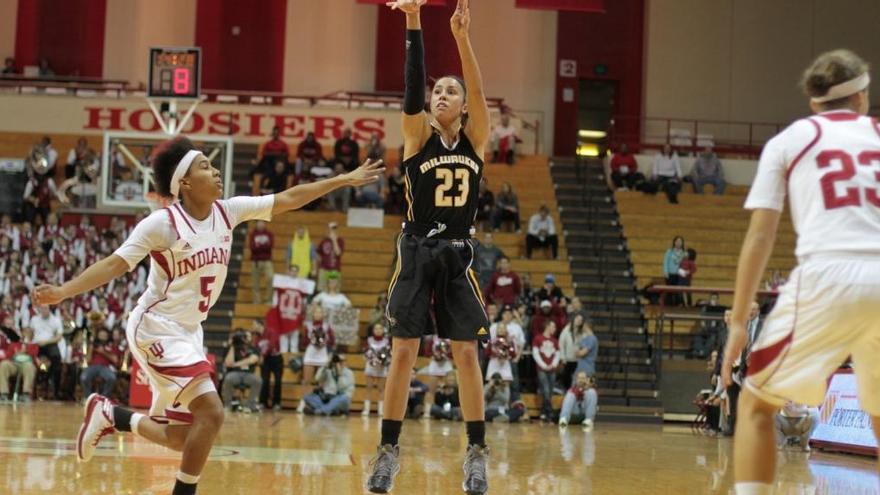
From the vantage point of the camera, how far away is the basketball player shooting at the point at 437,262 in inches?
248

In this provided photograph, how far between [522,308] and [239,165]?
9046 millimetres

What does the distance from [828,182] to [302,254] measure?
17437 millimetres

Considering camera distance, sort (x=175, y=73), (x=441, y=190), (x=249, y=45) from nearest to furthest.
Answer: (x=441, y=190) < (x=175, y=73) < (x=249, y=45)

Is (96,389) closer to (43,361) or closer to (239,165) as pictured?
(43,361)

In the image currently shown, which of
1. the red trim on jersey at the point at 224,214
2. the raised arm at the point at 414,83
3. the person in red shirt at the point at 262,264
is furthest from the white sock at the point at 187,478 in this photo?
the person in red shirt at the point at 262,264

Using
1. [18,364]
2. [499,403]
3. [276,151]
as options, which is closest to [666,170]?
[276,151]

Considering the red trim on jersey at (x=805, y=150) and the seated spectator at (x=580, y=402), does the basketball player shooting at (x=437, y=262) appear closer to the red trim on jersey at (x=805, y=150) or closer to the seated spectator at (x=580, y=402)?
the red trim on jersey at (x=805, y=150)

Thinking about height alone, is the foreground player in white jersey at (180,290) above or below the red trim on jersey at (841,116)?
below

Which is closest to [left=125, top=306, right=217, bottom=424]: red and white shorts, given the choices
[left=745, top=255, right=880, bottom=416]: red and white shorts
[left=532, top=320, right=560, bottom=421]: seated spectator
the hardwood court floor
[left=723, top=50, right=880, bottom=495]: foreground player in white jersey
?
the hardwood court floor

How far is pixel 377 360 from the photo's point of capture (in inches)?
718

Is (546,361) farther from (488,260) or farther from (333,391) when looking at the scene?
(333,391)

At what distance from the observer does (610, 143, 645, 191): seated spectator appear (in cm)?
2598

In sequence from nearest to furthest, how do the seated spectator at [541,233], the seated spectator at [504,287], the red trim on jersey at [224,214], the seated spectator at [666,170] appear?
the red trim on jersey at [224,214] < the seated spectator at [504,287] < the seated spectator at [541,233] < the seated spectator at [666,170]

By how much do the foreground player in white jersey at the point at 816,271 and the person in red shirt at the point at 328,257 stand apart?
55.9 feet
